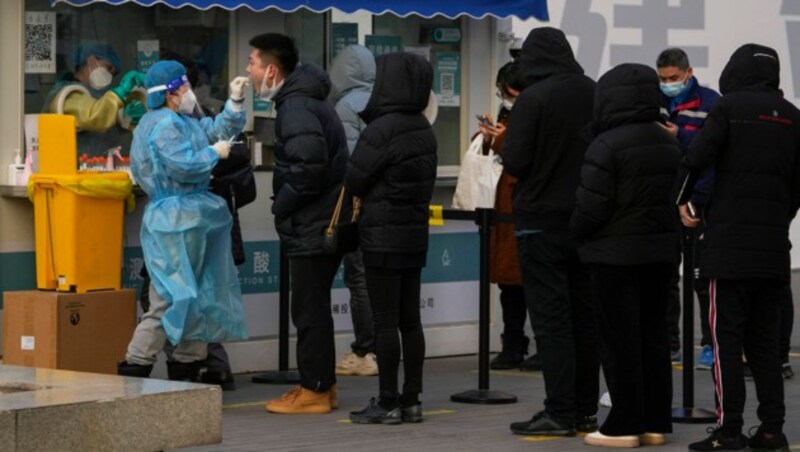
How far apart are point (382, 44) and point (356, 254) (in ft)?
4.99

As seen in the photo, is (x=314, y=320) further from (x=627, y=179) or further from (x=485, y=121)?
(x=485, y=121)

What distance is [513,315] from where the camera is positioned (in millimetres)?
12094

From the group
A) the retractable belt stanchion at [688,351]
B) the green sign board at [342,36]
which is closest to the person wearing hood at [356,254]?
the green sign board at [342,36]

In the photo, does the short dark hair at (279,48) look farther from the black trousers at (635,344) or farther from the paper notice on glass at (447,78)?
the paper notice on glass at (447,78)

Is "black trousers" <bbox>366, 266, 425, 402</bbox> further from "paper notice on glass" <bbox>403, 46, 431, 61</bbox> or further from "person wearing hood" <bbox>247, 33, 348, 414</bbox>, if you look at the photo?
"paper notice on glass" <bbox>403, 46, 431, 61</bbox>

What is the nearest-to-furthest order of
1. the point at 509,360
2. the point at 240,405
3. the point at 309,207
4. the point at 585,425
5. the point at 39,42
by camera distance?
the point at 585,425 < the point at 309,207 < the point at 240,405 < the point at 39,42 < the point at 509,360

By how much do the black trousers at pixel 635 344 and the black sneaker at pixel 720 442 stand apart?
0.80 feet

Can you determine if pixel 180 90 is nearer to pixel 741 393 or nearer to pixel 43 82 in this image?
pixel 43 82

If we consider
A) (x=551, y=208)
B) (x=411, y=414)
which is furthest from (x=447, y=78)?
(x=551, y=208)

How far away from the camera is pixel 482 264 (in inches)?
404

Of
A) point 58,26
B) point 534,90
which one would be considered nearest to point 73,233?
point 58,26

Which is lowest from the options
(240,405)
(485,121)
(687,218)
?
(240,405)

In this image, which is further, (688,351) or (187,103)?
(187,103)

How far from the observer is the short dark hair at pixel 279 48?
10.1m
